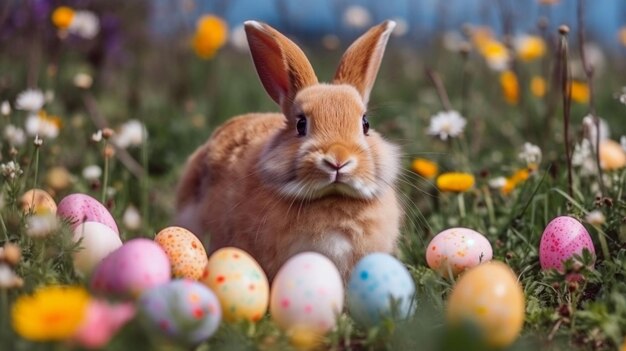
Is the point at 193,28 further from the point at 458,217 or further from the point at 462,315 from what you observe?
the point at 462,315

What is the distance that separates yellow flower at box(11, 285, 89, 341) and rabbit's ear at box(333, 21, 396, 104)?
1.76 m

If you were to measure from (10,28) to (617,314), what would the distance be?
5334 mm

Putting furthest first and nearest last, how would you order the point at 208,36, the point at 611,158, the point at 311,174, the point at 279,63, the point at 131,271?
the point at 208,36 < the point at 611,158 < the point at 279,63 < the point at 311,174 < the point at 131,271

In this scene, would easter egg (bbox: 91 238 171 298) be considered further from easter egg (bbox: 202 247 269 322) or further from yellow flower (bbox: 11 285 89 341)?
yellow flower (bbox: 11 285 89 341)

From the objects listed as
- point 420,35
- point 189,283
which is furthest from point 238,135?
point 420,35

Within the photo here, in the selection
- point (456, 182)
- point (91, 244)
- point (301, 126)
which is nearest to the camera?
point (91, 244)

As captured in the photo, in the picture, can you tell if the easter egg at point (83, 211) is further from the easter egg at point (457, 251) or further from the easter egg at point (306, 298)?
the easter egg at point (457, 251)

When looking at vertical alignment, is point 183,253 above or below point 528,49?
above

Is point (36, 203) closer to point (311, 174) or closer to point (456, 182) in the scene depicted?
point (311, 174)

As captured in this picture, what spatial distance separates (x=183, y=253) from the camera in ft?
9.49

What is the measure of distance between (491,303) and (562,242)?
899 mm

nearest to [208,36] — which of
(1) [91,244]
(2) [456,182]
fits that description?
(2) [456,182]

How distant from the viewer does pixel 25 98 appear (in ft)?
13.6

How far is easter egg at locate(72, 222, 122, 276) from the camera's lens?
282 centimetres
